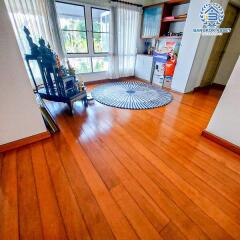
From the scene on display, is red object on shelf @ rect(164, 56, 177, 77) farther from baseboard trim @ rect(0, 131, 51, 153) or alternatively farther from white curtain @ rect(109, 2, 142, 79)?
baseboard trim @ rect(0, 131, 51, 153)

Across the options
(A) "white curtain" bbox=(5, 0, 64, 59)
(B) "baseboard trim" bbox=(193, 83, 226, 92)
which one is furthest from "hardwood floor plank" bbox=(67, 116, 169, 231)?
(B) "baseboard trim" bbox=(193, 83, 226, 92)

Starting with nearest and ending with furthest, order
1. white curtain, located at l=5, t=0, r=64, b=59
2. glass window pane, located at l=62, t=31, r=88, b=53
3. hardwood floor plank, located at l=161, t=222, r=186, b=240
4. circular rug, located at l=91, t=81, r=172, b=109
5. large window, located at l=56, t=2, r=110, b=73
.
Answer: hardwood floor plank, located at l=161, t=222, r=186, b=240 < white curtain, located at l=5, t=0, r=64, b=59 < circular rug, located at l=91, t=81, r=172, b=109 < large window, located at l=56, t=2, r=110, b=73 < glass window pane, located at l=62, t=31, r=88, b=53

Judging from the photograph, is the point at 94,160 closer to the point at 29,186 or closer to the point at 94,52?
the point at 29,186

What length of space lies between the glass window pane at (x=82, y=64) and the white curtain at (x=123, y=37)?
2.01 feet

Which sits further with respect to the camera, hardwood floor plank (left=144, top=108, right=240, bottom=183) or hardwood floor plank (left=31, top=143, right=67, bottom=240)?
hardwood floor plank (left=144, top=108, right=240, bottom=183)

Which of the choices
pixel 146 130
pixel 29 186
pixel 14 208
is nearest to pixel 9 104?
pixel 29 186

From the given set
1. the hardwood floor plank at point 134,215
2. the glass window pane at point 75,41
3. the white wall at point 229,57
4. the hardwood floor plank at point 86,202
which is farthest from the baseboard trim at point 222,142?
the glass window pane at point 75,41

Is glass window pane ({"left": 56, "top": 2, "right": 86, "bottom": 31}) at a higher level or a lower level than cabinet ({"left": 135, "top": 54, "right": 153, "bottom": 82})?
higher

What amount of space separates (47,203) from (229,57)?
4736mm

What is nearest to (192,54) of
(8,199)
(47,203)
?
(47,203)

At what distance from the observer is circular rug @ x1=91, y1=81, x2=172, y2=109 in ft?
8.83

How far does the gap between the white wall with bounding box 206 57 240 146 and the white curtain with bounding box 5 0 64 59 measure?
3196mm

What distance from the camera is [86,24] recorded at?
3316 millimetres

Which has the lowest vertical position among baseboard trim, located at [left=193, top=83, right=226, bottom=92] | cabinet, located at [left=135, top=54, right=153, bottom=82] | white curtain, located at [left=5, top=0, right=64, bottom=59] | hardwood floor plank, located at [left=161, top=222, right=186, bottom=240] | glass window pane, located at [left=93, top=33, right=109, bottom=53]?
baseboard trim, located at [left=193, top=83, right=226, bottom=92]
